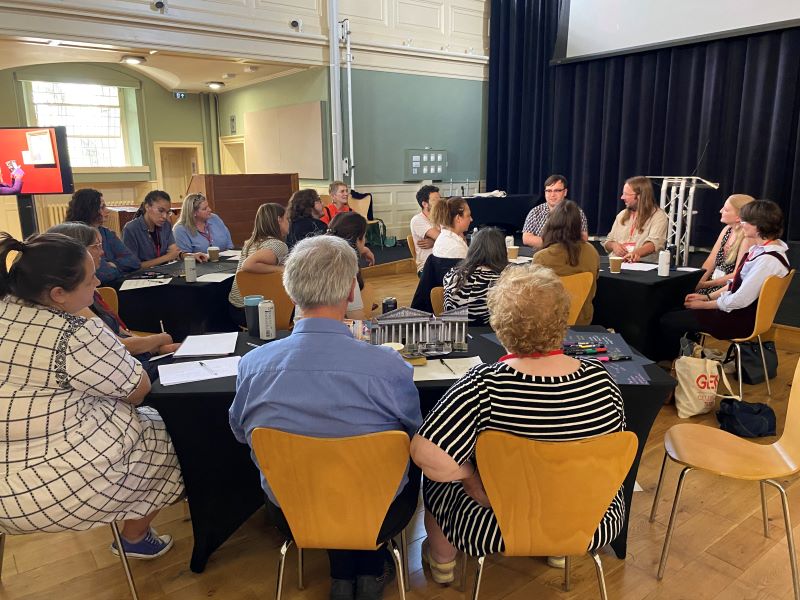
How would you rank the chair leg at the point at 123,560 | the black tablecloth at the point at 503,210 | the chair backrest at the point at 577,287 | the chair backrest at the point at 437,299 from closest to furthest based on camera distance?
the chair leg at the point at 123,560 → the chair backrest at the point at 577,287 → the chair backrest at the point at 437,299 → the black tablecloth at the point at 503,210

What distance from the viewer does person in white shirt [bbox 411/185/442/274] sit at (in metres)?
5.02

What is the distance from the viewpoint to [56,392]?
5.55ft

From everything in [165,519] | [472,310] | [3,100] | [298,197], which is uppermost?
[3,100]

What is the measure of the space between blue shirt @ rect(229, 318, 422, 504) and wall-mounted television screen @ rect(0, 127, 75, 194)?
18.3ft

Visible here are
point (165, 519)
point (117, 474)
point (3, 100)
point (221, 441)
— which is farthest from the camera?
point (3, 100)

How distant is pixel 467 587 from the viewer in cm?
211

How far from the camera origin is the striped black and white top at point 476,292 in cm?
296

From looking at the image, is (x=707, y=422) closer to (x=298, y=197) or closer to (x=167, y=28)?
(x=298, y=197)

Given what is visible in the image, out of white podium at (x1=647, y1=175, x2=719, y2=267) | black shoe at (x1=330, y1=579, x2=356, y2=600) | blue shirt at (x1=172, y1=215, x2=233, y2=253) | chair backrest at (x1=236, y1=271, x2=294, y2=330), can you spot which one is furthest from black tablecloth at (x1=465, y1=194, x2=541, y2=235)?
black shoe at (x1=330, y1=579, x2=356, y2=600)

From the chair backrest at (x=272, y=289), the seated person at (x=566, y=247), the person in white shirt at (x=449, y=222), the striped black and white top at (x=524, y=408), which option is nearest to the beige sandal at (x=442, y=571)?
the striped black and white top at (x=524, y=408)

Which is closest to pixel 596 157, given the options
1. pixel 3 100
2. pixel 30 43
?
pixel 30 43

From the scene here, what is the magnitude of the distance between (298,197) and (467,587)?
3.15m

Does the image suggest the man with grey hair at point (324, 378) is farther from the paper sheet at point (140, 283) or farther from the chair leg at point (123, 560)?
the paper sheet at point (140, 283)

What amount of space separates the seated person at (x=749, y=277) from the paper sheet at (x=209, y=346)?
2784mm
